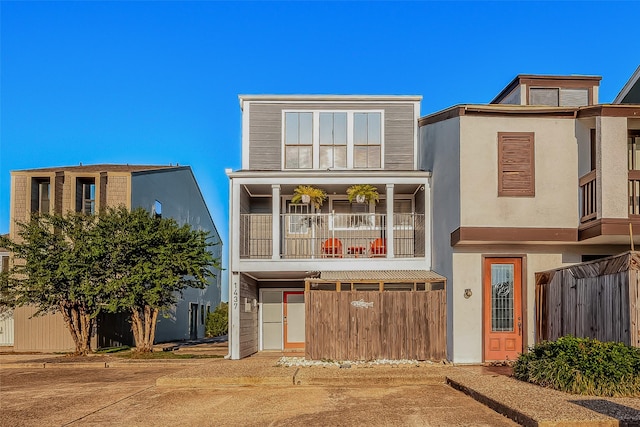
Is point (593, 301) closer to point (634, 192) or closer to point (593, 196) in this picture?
point (593, 196)

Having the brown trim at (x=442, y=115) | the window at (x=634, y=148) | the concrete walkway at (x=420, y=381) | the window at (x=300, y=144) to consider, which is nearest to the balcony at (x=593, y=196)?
the window at (x=634, y=148)

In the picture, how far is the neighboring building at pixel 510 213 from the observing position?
16.5 meters

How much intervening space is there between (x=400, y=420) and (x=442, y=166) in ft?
31.3

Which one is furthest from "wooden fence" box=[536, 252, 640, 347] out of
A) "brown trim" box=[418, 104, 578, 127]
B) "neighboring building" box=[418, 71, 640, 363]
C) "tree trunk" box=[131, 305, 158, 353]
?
"tree trunk" box=[131, 305, 158, 353]

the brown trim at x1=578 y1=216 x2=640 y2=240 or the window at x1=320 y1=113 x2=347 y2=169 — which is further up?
the window at x1=320 y1=113 x2=347 y2=169

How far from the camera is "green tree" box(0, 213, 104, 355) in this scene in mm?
20625

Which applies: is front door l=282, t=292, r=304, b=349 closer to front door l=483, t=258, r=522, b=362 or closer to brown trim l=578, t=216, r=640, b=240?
front door l=483, t=258, r=522, b=362

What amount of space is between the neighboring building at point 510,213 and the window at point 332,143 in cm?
397

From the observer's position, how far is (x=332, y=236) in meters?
20.2

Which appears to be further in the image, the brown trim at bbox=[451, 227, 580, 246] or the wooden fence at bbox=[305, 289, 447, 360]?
the wooden fence at bbox=[305, 289, 447, 360]

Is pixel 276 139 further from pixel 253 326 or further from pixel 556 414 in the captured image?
pixel 556 414

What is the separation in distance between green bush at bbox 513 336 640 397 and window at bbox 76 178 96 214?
19.1 meters

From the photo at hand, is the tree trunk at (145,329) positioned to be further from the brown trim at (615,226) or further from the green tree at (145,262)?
the brown trim at (615,226)

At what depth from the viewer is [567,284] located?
14938mm
